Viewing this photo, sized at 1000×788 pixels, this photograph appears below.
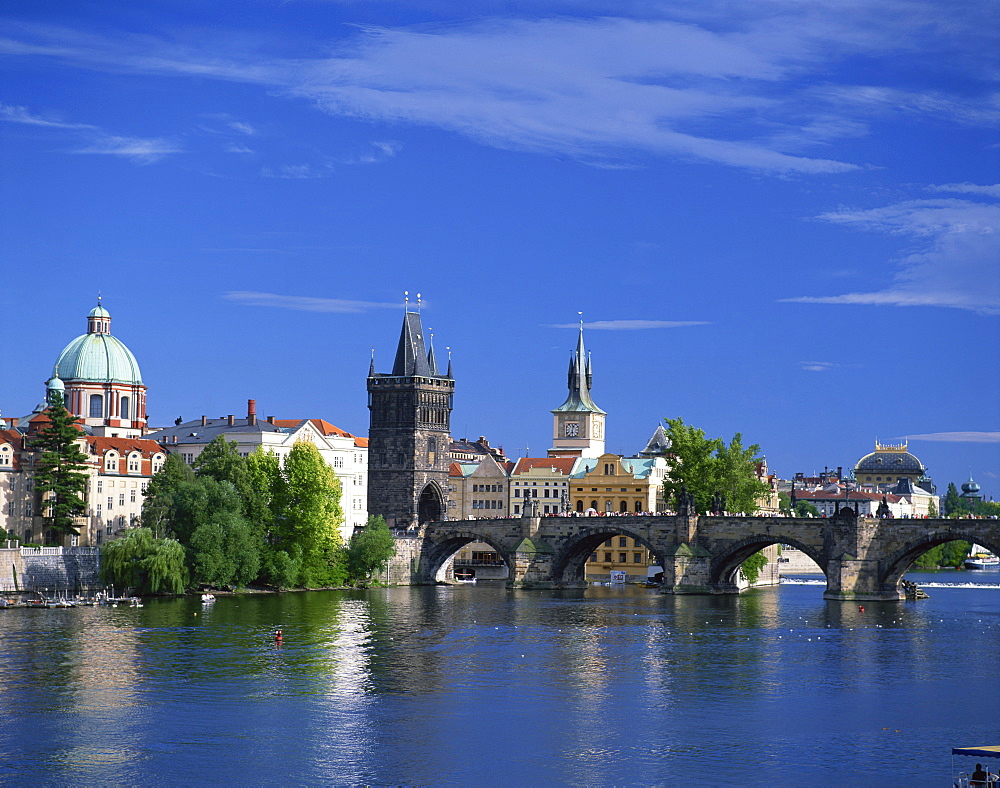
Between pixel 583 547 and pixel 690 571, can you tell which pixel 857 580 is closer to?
A: pixel 690 571

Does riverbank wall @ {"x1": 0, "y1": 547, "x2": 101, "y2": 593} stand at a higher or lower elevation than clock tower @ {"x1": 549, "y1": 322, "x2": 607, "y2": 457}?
lower

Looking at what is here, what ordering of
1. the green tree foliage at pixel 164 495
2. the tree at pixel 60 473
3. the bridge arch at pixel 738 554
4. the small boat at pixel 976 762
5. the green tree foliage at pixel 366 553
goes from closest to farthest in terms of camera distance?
the small boat at pixel 976 762
the green tree foliage at pixel 164 495
the tree at pixel 60 473
the bridge arch at pixel 738 554
the green tree foliage at pixel 366 553

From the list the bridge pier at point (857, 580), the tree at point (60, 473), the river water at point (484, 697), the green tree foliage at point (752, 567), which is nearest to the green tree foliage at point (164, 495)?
the tree at point (60, 473)

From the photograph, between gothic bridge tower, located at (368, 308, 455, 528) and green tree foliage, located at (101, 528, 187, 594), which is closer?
green tree foliage, located at (101, 528, 187, 594)

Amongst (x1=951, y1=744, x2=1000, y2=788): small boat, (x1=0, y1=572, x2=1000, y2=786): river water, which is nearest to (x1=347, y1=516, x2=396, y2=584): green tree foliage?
(x1=0, y1=572, x2=1000, y2=786): river water

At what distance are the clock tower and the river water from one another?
86347mm

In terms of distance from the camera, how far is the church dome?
158 metres

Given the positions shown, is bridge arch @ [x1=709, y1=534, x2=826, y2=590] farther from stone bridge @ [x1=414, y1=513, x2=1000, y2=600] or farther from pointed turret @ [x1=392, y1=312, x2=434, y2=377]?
pointed turret @ [x1=392, y1=312, x2=434, y2=377]

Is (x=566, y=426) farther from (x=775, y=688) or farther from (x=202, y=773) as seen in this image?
(x=202, y=773)

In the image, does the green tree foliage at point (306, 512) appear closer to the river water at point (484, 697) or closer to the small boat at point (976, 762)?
the river water at point (484, 697)

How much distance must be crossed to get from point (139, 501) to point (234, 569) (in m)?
28.6

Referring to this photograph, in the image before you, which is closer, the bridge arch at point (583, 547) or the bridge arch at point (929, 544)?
the bridge arch at point (929, 544)

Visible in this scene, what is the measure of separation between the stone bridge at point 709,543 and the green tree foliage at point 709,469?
28.9 feet

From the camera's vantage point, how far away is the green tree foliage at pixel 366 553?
129 meters
